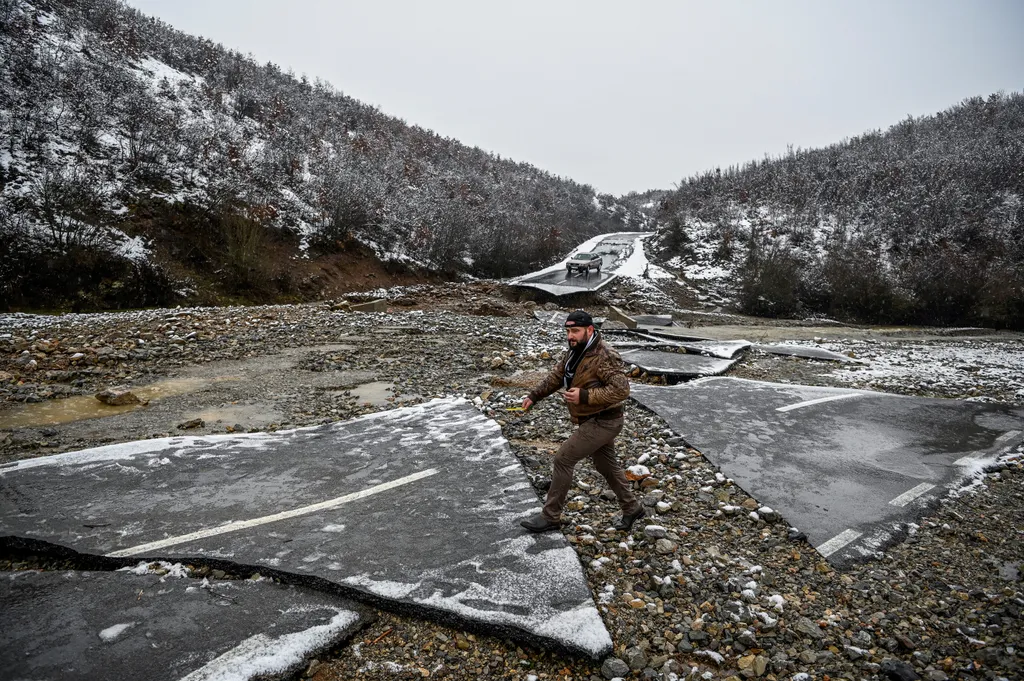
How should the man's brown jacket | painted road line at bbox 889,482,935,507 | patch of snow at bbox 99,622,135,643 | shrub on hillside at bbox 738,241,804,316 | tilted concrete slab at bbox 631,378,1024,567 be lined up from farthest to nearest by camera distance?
1. shrub on hillside at bbox 738,241,804,316
2. painted road line at bbox 889,482,935,507
3. tilted concrete slab at bbox 631,378,1024,567
4. the man's brown jacket
5. patch of snow at bbox 99,622,135,643

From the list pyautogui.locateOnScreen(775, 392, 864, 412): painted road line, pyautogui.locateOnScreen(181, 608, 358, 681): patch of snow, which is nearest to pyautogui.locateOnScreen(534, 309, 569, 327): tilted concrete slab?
pyautogui.locateOnScreen(775, 392, 864, 412): painted road line

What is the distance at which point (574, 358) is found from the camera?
420 centimetres

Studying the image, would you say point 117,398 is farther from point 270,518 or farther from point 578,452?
point 578,452

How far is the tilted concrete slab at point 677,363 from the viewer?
9.57 m

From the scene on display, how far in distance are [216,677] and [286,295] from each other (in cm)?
1794

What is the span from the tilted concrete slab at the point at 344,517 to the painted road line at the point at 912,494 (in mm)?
3332

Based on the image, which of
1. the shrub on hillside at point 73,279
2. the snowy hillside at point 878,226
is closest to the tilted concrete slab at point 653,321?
the snowy hillside at point 878,226

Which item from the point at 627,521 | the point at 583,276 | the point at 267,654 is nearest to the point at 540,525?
the point at 627,521

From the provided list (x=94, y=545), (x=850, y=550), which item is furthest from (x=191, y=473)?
(x=850, y=550)

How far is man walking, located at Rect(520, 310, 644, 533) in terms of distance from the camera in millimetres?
4023

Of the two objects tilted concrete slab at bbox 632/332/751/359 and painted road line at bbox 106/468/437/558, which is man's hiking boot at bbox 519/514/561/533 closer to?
painted road line at bbox 106/468/437/558

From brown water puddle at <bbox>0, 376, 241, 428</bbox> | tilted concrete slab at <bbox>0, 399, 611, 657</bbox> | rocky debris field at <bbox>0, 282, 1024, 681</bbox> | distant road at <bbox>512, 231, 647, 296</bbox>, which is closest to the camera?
rocky debris field at <bbox>0, 282, 1024, 681</bbox>

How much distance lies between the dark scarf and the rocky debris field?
1259 millimetres

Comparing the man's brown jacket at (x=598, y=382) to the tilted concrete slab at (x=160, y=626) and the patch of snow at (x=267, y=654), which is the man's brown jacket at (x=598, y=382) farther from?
the patch of snow at (x=267, y=654)
